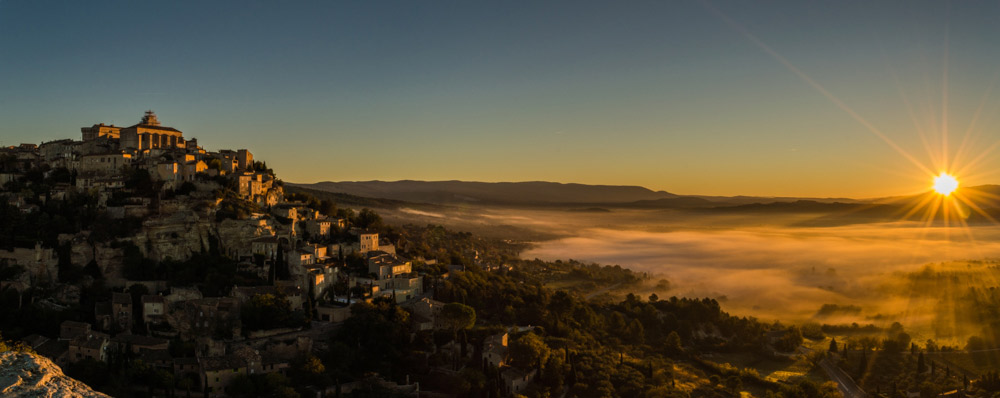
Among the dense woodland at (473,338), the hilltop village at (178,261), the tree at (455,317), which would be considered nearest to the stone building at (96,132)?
the hilltop village at (178,261)

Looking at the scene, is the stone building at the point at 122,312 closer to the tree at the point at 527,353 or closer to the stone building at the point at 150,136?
the stone building at the point at 150,136

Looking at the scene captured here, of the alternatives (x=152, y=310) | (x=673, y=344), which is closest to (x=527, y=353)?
(x=152, y=310)

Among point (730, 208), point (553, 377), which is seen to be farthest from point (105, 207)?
point (730, 208)

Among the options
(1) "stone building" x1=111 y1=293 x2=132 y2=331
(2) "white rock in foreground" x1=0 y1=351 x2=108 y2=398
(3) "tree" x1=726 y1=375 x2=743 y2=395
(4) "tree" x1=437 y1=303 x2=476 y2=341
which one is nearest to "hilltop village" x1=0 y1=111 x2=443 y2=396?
(1) "stone building" x1=111 y1=293 x2=132 y2=331

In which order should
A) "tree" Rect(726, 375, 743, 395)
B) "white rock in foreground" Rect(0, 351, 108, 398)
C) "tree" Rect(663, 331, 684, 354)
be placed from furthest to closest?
"tree" Rect(663, 331, 684, 354)
"tree" Rect(726, 375, 743, 395)
"white rock in foreground" Rect(0, 351, 108, 398)

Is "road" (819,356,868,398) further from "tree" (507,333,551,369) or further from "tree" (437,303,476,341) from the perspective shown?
"tree" (437,303,476,341)

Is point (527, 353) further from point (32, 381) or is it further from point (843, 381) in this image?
point (32, 381)

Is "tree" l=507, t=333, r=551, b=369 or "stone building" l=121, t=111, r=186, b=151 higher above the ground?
"stone building" l=121, t=111, r=186, b=151
